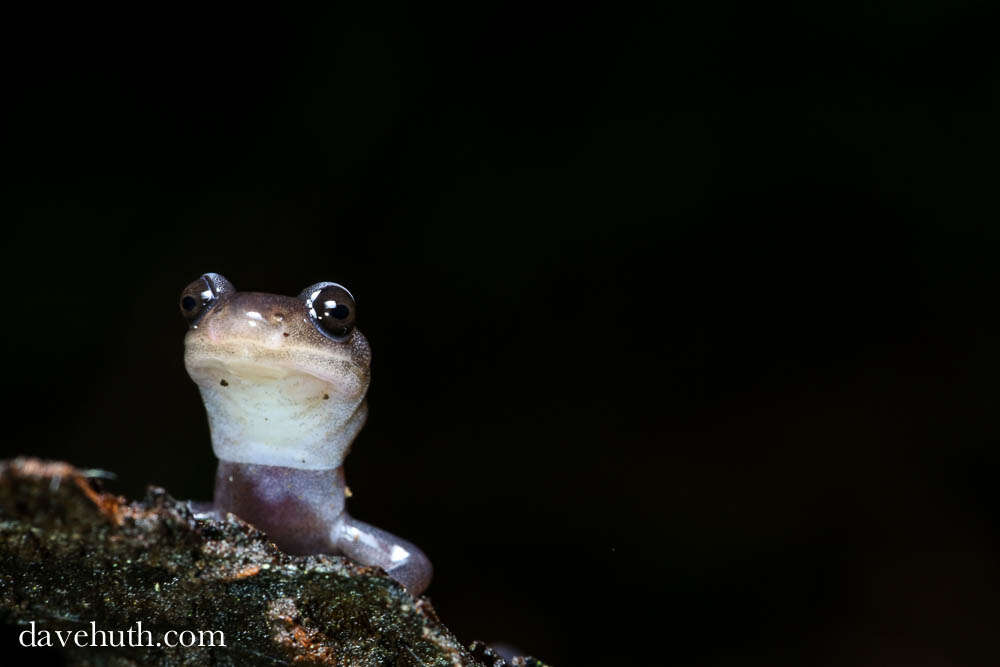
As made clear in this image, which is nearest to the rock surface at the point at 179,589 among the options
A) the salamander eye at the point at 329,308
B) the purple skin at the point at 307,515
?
the salamander eye at the point at 329,308

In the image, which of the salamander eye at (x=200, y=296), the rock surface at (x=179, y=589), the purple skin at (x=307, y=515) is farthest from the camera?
the purple skin at (x=307, y=515)

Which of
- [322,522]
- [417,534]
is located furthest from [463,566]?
[322,522]

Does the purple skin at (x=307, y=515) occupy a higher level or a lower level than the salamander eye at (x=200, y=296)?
lower

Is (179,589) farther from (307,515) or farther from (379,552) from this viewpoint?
(379,552)

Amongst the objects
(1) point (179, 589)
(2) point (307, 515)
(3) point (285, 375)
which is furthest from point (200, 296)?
(1) point (179, 589)

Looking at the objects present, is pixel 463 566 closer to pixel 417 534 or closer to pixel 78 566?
pixel 417 534

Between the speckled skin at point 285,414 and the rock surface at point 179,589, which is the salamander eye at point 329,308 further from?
the rock surface at point 179,589
